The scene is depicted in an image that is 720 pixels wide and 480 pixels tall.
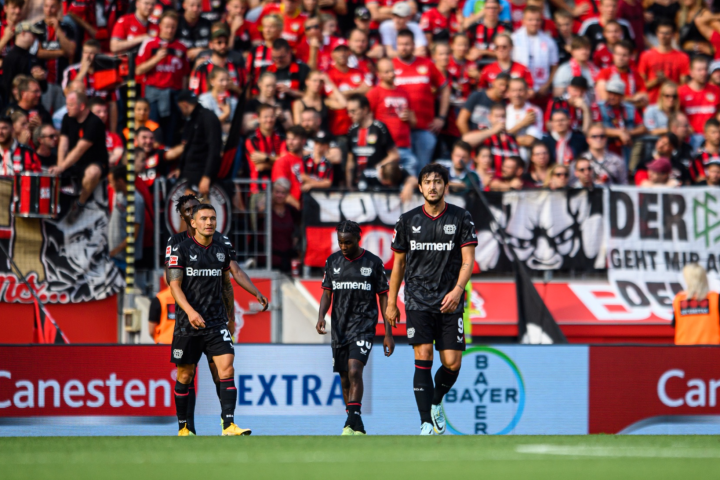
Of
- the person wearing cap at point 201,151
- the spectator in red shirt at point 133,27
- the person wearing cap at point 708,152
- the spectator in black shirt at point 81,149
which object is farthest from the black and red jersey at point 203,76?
the person wearing cap at point 708,152

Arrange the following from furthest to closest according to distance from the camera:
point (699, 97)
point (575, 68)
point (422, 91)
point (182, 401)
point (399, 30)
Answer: point (699, 97)
point (399, 30)
point (575, 68)
point (422, 91)
point (182, 401)

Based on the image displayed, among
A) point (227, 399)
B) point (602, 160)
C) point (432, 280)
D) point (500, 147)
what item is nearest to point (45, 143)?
point (227, 399)

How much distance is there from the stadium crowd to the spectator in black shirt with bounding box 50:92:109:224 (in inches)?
0.7

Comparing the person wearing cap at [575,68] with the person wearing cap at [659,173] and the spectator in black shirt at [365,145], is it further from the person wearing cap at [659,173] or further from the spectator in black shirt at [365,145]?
the spectator in black shirt at [365,145]

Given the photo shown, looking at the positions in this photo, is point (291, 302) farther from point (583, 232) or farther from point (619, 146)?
point (619, 146)

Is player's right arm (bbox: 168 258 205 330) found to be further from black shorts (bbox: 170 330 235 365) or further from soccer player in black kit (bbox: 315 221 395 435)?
soccer player in black kit (bbox: 315 221 395 435)

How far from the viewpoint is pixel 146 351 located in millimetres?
10383

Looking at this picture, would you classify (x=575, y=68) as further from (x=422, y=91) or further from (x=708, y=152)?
(x=422, y=91)

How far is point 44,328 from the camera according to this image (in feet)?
39.3

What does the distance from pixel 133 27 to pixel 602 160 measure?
265 inches

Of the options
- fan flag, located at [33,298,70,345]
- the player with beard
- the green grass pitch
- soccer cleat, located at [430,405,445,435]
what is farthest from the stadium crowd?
the green grass pitch

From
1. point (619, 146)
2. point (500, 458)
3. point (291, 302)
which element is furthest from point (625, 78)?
point (500, 458)

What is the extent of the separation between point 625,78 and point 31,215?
853 cm

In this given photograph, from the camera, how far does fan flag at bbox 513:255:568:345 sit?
471 inches
